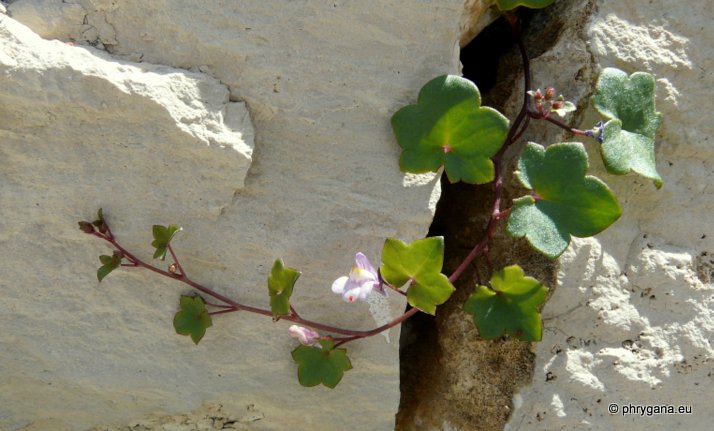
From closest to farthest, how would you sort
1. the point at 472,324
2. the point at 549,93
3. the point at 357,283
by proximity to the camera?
the point at 357,283 < the point at 549,93 < the point at 472,324

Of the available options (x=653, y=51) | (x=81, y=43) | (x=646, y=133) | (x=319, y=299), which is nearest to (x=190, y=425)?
(x=319, y=299)

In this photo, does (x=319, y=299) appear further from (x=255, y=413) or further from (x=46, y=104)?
(x=46, y=104)

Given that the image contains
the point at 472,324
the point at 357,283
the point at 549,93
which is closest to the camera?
the point at 357,283

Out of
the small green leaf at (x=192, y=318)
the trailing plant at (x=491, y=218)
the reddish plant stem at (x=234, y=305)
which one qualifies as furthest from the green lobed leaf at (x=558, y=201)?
the small green leaf at (x=192, y=318)

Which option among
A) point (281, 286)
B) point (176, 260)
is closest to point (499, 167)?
point (281, 286)

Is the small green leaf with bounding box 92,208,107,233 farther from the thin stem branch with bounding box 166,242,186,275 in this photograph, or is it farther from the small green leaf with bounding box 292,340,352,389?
the small green leaf with bounding box 292,340,352,389

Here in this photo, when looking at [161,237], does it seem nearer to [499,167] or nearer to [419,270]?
[419,270]

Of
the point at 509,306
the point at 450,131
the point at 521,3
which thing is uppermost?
the point at 521,3
